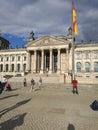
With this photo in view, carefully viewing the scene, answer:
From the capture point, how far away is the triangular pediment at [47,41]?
6419 cm

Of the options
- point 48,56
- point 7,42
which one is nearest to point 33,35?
point 48,56

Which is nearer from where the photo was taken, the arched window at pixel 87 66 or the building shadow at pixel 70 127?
the building shadow at pixel 70 127

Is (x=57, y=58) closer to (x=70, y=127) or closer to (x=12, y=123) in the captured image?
(x=12, y=123)

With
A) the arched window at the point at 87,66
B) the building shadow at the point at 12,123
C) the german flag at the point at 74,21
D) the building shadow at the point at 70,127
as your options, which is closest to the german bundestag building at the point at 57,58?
the arched window at the point at 87,66

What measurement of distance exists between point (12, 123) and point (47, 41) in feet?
194

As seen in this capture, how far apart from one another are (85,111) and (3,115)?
18.6 feet

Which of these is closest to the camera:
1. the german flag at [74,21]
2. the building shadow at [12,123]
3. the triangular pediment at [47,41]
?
the building shadow at [12,123]

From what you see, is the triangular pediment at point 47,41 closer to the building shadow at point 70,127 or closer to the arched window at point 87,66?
the arched window at point 87,66

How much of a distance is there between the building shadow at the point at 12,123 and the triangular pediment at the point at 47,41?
55.4 m

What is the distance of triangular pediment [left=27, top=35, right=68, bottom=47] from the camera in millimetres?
64188

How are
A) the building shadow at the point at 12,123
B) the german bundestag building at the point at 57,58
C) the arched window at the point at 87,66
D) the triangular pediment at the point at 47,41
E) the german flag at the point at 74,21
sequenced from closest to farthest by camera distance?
the building shadow at the point at 12,123
the german flag at the point at 74,21
the german bundestag building at the point at 57,58
the arched window at the point at 87,66
the triangular pediment at the point at 47,41

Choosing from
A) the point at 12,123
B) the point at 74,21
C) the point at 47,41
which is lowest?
the point at 12,123

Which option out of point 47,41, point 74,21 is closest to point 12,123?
point 74,21

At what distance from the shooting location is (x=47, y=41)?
6656cm
